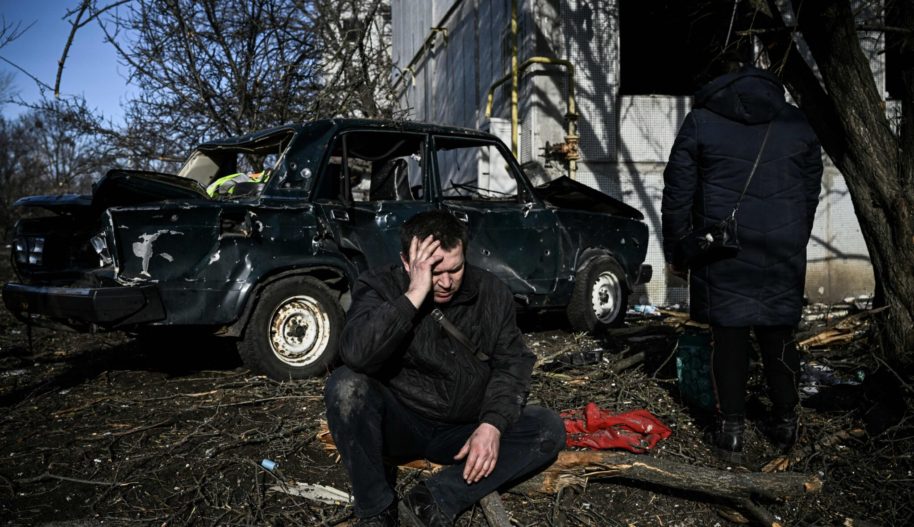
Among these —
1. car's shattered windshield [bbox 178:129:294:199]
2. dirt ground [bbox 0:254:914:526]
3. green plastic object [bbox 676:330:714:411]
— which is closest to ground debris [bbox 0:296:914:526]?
dirt ground [bbox 0:254:914:526]

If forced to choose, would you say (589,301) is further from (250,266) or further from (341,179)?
(250,266)

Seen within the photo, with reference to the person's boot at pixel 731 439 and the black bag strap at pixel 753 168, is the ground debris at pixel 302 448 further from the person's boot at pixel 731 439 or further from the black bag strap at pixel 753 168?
the black bag strap at pixel 753 168

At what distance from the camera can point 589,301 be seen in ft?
21.6

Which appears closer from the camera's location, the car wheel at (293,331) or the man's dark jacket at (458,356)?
the man's dark jacket at (458,356)

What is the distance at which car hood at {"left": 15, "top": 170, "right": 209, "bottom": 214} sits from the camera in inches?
165

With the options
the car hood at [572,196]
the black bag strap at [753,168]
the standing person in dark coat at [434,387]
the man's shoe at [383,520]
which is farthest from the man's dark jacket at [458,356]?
the car hood at [572,196]

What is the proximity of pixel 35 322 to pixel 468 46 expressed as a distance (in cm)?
911

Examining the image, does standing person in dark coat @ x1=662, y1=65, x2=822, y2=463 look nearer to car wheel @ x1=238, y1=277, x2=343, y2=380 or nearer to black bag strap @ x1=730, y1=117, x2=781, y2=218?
black bag strap @ x1=730, y1=117, x2=781, y2=218

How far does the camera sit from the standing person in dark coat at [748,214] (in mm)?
3197

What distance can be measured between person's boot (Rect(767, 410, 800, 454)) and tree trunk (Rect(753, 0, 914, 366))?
47.9 inches

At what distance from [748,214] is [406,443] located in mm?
1881

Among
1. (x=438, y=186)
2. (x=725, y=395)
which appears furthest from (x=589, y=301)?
(x=725, y=395)

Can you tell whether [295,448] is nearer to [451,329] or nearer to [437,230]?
[451,329]

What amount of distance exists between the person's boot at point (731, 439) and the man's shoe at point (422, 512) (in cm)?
147
